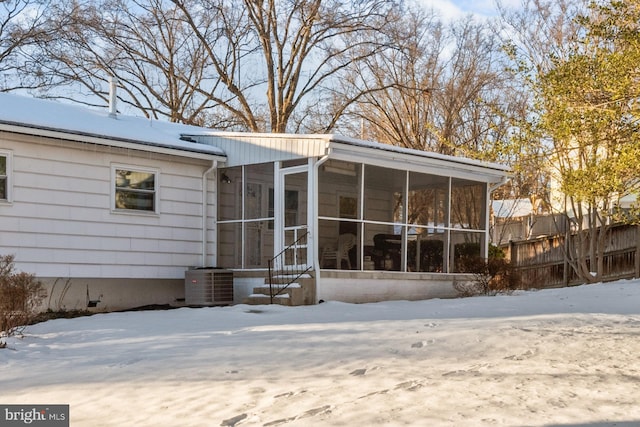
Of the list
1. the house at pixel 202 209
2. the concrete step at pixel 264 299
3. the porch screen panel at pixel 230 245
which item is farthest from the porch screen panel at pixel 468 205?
the concrete step at pixel 264 299

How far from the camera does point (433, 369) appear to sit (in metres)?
6.64

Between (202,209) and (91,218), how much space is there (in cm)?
254

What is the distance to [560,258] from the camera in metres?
21.7

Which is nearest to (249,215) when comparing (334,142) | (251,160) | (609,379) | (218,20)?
(251,160)

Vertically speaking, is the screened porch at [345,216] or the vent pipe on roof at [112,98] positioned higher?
the vent pipe on roof at [112,98]

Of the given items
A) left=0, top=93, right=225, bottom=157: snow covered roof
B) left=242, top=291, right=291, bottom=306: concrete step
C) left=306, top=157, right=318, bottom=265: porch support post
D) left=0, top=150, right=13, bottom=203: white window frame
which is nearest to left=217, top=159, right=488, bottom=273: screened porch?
left=306, top=157, right=318, bottom=265: porch support post

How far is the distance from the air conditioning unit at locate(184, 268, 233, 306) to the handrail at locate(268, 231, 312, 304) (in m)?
1.07

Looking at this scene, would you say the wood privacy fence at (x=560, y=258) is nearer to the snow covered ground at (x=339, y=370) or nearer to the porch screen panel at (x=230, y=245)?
the porch screen panel at (x=230, y=245)

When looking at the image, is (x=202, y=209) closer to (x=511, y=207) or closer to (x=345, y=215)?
(x=345, y=215)

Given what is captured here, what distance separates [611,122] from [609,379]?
3798 mm

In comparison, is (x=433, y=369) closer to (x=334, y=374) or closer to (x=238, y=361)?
(x=334, y=374)

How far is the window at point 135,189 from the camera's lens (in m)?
14.3

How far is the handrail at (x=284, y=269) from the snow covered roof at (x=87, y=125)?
263 cm

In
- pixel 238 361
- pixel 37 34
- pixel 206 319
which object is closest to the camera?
pixel 238 361
